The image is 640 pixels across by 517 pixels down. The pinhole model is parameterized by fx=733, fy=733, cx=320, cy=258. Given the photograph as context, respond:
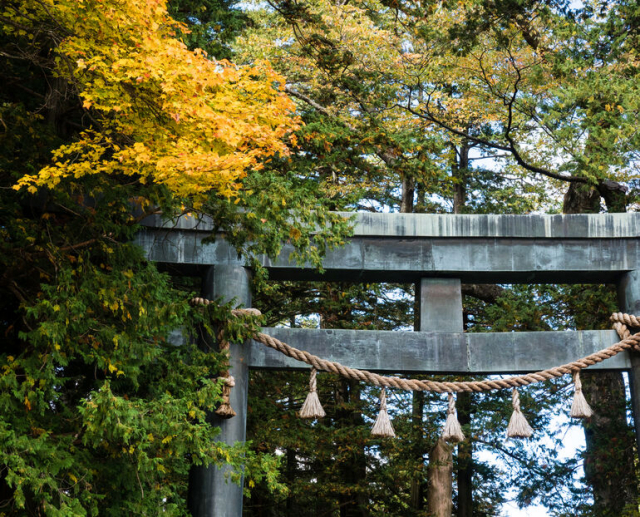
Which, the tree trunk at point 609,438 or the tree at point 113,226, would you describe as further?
the tree trunk at point 609,438

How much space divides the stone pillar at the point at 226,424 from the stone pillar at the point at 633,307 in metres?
3.45

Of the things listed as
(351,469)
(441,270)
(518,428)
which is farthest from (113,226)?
(351,469)

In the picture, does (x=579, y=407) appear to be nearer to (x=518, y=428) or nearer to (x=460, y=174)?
(x=518, y=428)

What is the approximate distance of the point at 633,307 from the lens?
6605mm

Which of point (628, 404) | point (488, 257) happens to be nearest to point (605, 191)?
point (628, 404)

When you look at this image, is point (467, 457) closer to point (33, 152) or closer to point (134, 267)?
point (134, 267)

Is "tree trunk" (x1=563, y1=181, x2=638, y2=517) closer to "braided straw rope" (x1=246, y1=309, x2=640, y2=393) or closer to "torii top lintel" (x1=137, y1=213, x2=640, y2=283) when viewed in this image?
"torii top lintel" (x1=137, y1=213, x2=640, y2=283)

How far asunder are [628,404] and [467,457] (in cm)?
254

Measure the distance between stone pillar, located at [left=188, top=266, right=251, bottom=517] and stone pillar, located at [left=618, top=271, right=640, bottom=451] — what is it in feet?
11.3

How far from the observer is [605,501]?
9.84 meters

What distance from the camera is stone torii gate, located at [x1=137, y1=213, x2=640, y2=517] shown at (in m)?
6.48

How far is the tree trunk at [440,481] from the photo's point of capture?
A: 10.4m

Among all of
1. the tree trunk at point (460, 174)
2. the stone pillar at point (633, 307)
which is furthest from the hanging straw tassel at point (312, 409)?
the tree trunk at point (460, 174)

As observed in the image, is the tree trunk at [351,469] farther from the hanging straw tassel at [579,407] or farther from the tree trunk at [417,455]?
the hanging straw tassel at [579,407]
